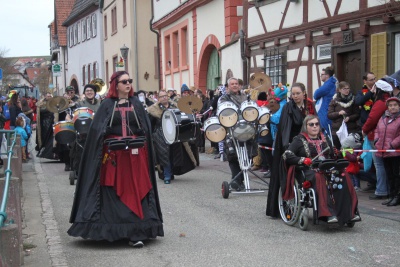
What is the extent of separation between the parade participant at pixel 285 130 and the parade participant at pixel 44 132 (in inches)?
423

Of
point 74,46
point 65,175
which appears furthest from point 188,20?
point 74,46

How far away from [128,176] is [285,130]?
8.47 ft

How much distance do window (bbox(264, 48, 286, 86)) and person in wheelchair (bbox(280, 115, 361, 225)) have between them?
10.3 metres

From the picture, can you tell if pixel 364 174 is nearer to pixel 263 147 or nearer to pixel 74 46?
pixel 263 147

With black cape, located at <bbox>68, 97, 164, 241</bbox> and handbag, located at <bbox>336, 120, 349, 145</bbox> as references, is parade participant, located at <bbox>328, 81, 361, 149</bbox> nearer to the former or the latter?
handbag, located at <bbox>336, 120, 349, 145</bbox>

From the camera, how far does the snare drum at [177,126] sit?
1377 centimetres

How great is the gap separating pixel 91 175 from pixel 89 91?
263 inches

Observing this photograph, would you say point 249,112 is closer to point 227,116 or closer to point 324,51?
point 227,116

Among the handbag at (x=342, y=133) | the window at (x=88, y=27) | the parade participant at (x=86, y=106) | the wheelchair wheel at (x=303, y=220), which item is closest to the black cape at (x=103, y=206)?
the wheelchair wheel at (x=303, y=220)

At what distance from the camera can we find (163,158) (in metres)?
14.2

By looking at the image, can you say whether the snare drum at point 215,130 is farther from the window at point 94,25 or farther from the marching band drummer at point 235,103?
the window at point 94,25

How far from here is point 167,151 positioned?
14242mm

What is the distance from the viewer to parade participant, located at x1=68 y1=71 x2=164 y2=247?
811cm

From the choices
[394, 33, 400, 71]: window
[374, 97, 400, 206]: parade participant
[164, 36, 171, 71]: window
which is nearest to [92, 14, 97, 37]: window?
[164, 36, 171, 71]: window
